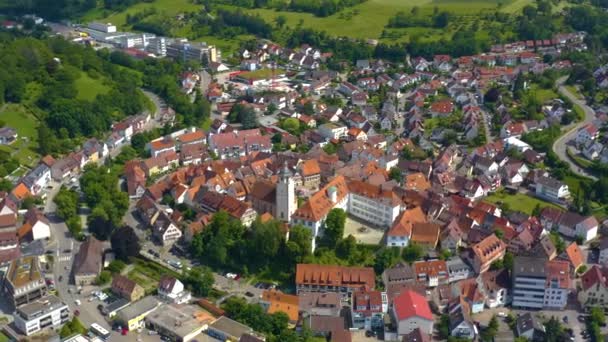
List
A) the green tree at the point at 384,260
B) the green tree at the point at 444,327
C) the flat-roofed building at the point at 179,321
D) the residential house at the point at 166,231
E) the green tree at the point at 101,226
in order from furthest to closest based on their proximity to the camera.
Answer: the green tree at the point at 101,226
the residential house at the point at 166,231
the green tree at the point at 384,260
the green tree at the point at 444,327
the flat-roofed building at the point at 179,321

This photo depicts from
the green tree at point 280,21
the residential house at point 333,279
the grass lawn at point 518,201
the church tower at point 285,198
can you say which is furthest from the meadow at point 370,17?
the residential house at point 333,279

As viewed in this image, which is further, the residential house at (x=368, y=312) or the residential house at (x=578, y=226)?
the residential house at (x=578, y=226)

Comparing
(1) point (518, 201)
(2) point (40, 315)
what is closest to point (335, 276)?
(2) point (40, 315)

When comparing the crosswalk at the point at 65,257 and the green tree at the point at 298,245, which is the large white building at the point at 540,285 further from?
the crosswalk at the point at 65,257

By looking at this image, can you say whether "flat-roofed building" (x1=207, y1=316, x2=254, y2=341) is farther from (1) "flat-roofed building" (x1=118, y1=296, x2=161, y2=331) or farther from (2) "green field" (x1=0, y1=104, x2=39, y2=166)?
(2) "green field" (x1=0, y1=104, x2=39, y2=166)

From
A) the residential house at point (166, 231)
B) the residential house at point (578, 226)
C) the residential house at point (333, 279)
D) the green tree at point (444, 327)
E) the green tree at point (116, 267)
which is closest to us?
the green tree at point (444, 327)

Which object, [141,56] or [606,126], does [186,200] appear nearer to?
[606,126]

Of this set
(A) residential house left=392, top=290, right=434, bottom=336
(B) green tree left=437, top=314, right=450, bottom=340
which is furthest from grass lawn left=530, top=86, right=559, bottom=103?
(A) residential house left=392, top=290, right=434, bottom=336

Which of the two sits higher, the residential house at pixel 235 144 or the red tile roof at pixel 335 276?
the red tile roof at pixel 335 276
